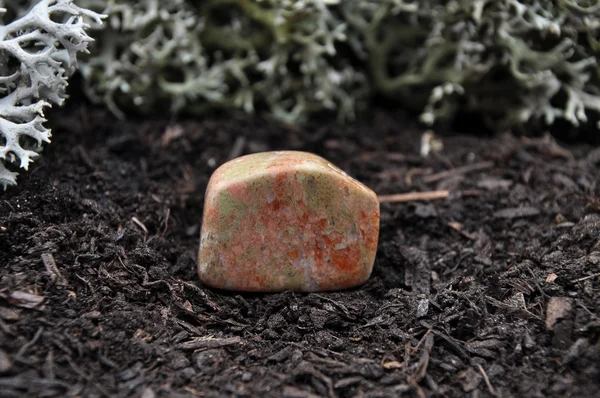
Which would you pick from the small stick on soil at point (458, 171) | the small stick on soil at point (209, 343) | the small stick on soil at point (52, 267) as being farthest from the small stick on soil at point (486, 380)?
the small stick on soil at point (52, 267)

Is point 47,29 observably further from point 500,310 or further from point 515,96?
point 515,96

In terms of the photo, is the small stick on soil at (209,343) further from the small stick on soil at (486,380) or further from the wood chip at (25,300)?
the small stick on soil at (486,380)

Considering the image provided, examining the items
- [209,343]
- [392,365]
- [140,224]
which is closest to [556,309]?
[392,365]

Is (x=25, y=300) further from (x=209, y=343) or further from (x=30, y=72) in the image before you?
(x=30, y=72)

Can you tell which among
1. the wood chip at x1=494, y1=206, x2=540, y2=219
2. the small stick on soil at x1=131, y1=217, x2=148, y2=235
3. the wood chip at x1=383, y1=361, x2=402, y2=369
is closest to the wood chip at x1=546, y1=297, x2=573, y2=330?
the wood chip at x1=383, y1=361, x2=402, y2=369

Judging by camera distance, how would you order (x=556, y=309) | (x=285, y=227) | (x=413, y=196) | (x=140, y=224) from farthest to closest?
1. (x=413, y=196)
2. (x=140, y=224)
3. (x=285, y=227)
4. (x=556, y=309)

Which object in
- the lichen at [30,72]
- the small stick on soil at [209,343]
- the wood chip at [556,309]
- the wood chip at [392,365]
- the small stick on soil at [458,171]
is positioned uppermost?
the lichen at [30,72]

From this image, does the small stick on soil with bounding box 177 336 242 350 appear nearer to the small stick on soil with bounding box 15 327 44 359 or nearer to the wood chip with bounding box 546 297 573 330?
the small stick on soil with bounding box 15 327 44 359
